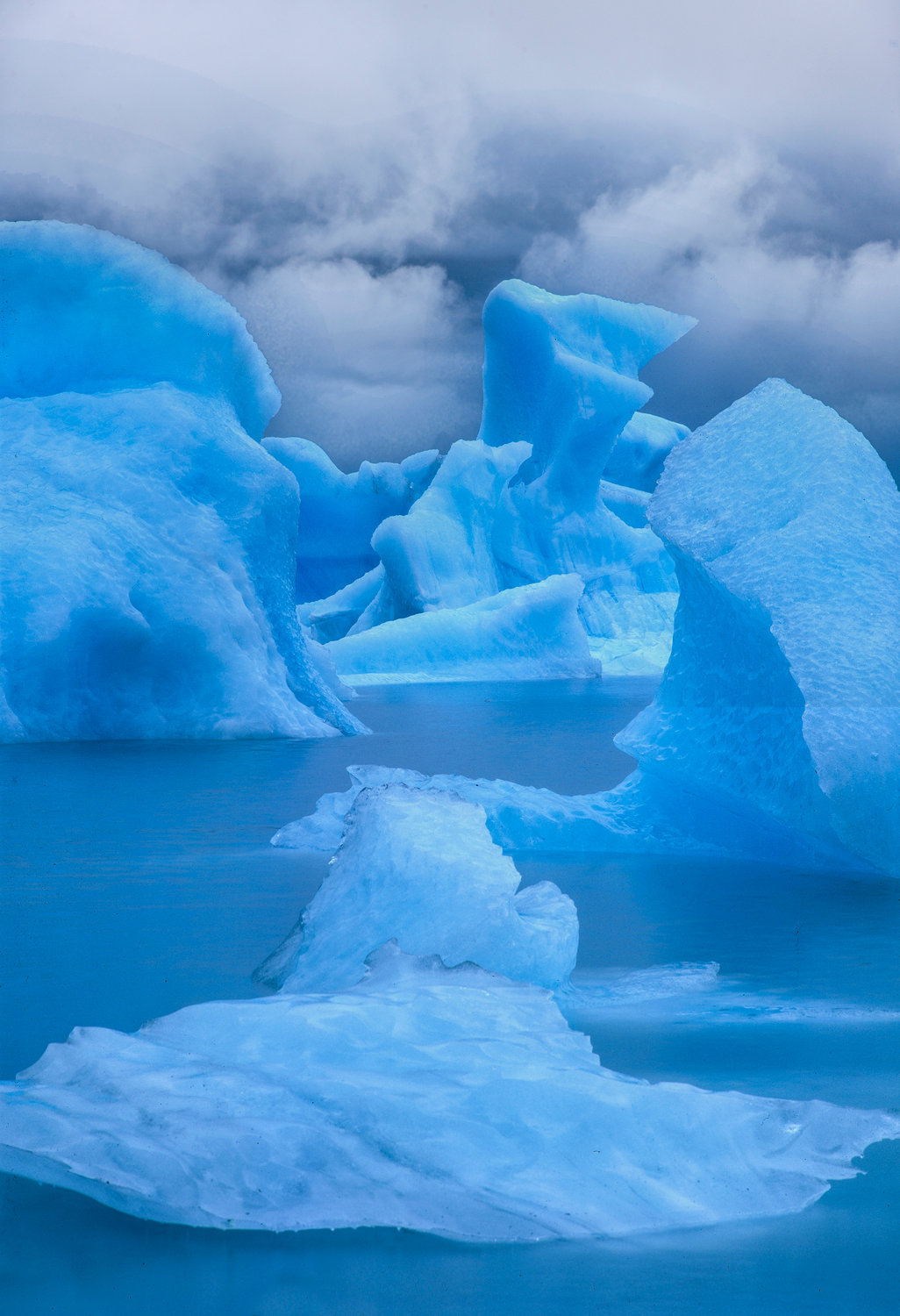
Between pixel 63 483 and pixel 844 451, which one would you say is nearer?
pixel 844 451

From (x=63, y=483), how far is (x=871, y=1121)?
284 inches

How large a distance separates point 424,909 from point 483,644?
49.4ft

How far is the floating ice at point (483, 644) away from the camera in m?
17.5

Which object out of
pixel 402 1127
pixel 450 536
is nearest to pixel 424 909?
pixel 402 1127

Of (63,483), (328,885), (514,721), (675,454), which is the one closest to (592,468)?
(514,721)

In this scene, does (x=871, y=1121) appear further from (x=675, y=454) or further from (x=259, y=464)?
(x=259, y=464)


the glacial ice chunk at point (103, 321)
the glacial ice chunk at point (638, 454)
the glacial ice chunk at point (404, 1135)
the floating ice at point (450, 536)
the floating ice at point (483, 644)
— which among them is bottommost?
the glacial ice chunk at point (404, 1135)

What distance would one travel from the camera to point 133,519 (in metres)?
8.17

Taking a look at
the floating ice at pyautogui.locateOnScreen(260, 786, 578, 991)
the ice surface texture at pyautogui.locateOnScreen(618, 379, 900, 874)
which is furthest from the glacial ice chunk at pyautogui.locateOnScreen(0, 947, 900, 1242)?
the ice surface texture at pyautogui.locateOnScreen(618, 379, 900, 874)

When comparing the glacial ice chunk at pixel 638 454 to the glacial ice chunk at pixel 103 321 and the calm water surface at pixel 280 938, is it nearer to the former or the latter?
the glacial ice chunk at pixel 103 321

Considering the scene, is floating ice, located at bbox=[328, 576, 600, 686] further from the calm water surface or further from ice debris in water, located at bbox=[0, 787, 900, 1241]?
ice debris in water, located at bbox=[0, 787, 900, 1241]

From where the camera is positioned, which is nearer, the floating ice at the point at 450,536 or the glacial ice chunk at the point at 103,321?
the glacial ice chunk at the point at 103,321

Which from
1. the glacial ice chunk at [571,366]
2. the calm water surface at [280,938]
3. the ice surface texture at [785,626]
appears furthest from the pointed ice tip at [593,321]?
the ice surface texture at [785,626]

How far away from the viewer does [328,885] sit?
2682 millimetres
